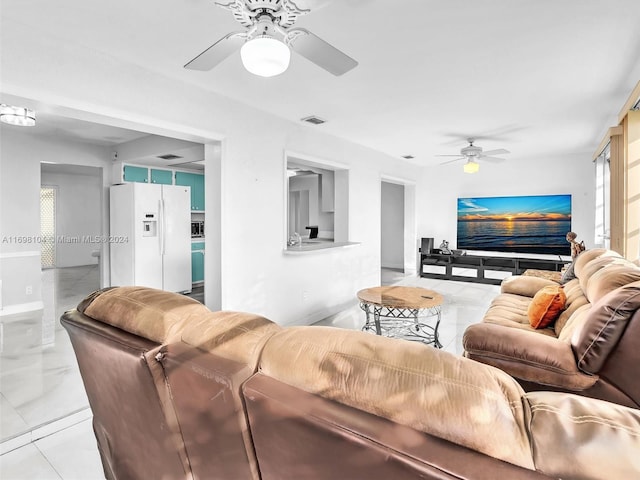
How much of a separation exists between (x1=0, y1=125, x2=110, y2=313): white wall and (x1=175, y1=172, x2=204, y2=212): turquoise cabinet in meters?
1.73

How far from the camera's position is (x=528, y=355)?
1748 millimetres

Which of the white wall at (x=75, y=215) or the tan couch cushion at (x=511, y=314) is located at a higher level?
the white wall at (x=75, y=215)

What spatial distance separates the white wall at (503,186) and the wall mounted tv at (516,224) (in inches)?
5.4

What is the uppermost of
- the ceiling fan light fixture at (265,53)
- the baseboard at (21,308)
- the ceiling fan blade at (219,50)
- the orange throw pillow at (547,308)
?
the ceiling fan blade at (219,50)

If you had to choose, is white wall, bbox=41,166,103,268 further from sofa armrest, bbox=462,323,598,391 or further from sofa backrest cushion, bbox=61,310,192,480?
sofa armrest, bbox=462,323,598,391

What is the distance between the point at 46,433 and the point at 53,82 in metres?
2.15

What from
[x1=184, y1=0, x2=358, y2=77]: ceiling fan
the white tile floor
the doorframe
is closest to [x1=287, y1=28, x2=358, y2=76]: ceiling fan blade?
[x1=184, y1=0, x2=358, y2=77]: ceiling fan

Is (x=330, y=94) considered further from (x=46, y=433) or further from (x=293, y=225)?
(x=293, y=225)

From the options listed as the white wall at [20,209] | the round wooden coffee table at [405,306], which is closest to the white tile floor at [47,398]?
the round wooden coffee table at [405,306]

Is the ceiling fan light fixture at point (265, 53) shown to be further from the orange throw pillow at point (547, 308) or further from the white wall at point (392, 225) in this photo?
the white wall at point (392, 225)

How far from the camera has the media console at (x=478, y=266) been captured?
6406 millimetres

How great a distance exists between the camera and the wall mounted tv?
6.49 m

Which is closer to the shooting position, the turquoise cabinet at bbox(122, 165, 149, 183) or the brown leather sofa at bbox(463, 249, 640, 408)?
the brown leather sofa at bbox(463, 249, 640, 408)

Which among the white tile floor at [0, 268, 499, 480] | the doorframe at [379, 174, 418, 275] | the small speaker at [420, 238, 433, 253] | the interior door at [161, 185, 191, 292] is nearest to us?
the white tile floor at [0, 268, 499, 480]
